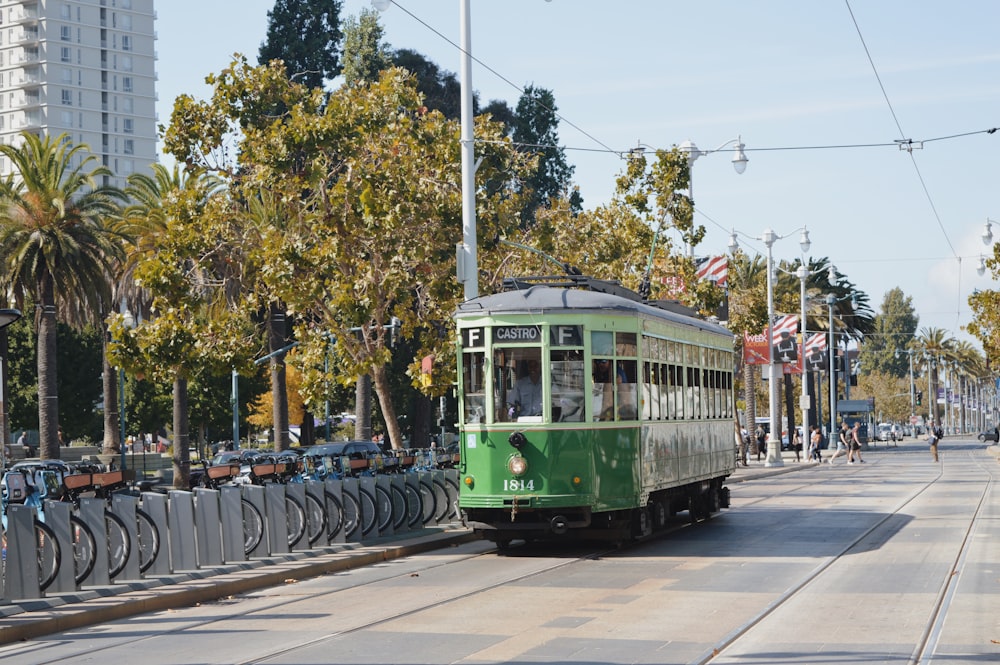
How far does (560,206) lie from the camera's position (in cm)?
3331

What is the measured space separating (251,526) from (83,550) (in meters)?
3.36

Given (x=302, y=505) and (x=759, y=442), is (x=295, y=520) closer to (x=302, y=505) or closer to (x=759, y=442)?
(x=302, y=505)

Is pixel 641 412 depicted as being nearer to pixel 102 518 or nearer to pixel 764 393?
pixel 102 518

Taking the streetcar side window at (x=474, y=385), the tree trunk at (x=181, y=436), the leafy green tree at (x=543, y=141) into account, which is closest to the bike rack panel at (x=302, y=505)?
the streetcar side window at (x=474, y=385)

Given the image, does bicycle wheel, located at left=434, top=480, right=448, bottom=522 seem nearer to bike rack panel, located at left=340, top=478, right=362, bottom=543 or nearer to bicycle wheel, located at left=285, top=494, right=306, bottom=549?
bike rack panel, located at left=340, top=478, right=362, bottom=543

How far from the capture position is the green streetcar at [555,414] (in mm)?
17719

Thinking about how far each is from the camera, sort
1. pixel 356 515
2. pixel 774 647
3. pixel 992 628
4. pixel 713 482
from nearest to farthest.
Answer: pixel 774 647 < pixel 992 628 < pixel 356 515 < pixel 713 482

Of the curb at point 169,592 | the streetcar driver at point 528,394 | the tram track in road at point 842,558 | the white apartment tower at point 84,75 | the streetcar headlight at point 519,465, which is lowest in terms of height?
the tram track in road at point 842,558

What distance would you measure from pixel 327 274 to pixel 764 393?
85.3 meters

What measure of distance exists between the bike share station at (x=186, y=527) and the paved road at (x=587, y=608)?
1.60 ft

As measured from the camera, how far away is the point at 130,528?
14.3 meters

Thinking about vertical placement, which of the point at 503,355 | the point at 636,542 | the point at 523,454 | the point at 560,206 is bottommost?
the point at 636,542

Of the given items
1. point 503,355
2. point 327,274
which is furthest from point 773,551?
point 327,274

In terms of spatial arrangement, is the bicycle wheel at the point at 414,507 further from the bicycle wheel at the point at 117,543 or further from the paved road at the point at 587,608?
the bicycle wheel at the point at 117,543
